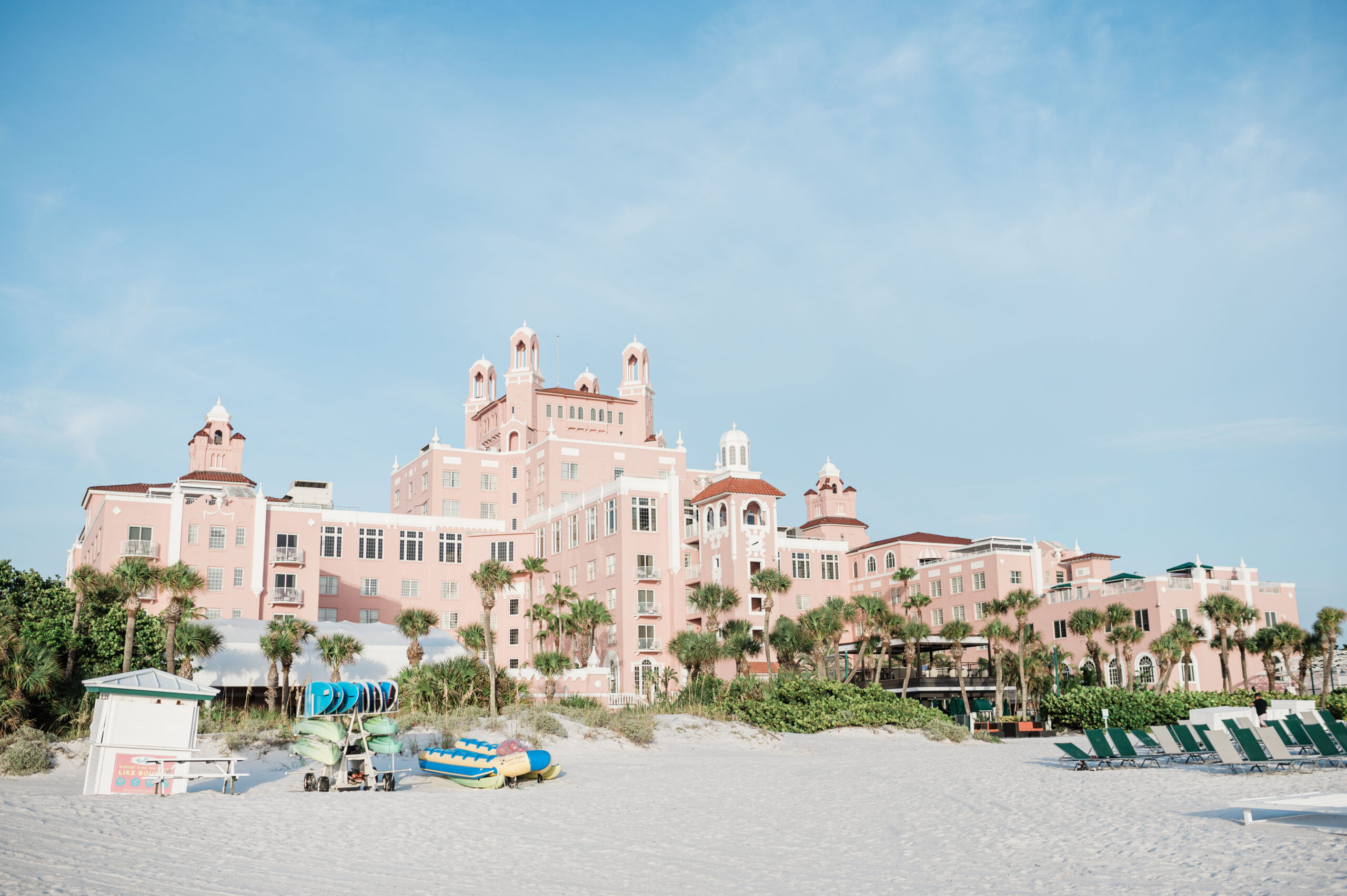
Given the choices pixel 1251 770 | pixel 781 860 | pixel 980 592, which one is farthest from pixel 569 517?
pixel 781 860

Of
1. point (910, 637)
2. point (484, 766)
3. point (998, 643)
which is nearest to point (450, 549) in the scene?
point (910, 637)

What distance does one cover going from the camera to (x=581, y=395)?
77.2 meters

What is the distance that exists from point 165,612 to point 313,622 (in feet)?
43.2

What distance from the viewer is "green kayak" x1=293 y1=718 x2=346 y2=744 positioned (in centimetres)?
2119

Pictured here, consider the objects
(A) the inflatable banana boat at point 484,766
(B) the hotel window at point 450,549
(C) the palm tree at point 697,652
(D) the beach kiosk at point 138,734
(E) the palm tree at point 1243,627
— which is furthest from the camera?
(B) the hotel window at point 450,549

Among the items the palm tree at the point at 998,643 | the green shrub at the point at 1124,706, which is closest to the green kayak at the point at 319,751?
the green shrub at the point at 1124,706

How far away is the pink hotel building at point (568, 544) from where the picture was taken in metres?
57.0

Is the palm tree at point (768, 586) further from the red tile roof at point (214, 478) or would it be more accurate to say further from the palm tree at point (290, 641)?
the red tile roof at point (214, 478)

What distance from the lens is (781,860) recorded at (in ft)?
44.9

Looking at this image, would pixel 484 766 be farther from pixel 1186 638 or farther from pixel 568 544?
pixel 1186 638

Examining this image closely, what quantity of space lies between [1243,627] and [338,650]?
46.2m

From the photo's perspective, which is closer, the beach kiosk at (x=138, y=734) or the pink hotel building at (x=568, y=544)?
the beach kiosk at (x=138, y=734)

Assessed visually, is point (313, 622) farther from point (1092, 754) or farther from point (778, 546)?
point (1092, 754)

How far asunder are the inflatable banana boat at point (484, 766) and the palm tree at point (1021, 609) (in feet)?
125
